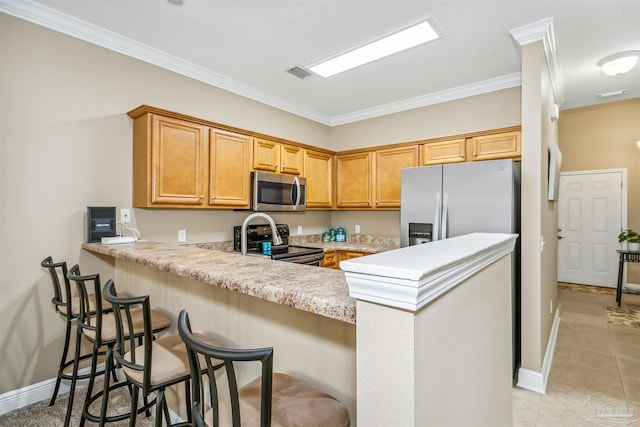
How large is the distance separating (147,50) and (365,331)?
315 cm

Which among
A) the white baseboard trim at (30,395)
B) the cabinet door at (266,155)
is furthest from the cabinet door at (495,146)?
the white baseboard trim at (30,395)

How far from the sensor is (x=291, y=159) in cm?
392

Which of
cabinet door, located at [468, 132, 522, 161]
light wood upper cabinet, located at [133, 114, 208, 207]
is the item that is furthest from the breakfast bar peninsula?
cabinet door, located at [468, 132, 522, 161]

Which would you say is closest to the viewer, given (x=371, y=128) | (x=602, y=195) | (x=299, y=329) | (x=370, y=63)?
(x=299, y=329)

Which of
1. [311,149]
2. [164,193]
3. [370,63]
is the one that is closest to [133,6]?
[164,193]

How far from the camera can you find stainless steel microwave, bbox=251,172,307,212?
3.42 meters

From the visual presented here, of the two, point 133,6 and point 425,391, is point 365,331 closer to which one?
point 425,391

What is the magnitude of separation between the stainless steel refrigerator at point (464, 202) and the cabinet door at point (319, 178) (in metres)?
1.42

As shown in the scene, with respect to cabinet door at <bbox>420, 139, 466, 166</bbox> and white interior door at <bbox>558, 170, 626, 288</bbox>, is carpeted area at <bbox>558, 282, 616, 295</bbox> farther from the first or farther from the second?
cabinet door at <bbox>420, 139, 466, 166</bbox>

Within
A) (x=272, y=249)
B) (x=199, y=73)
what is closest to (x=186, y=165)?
(x=199, y=73)

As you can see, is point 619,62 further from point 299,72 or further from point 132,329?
point 132,329

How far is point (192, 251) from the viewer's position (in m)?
1.82

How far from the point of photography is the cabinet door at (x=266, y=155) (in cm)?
347

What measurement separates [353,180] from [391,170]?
577 millimetres
